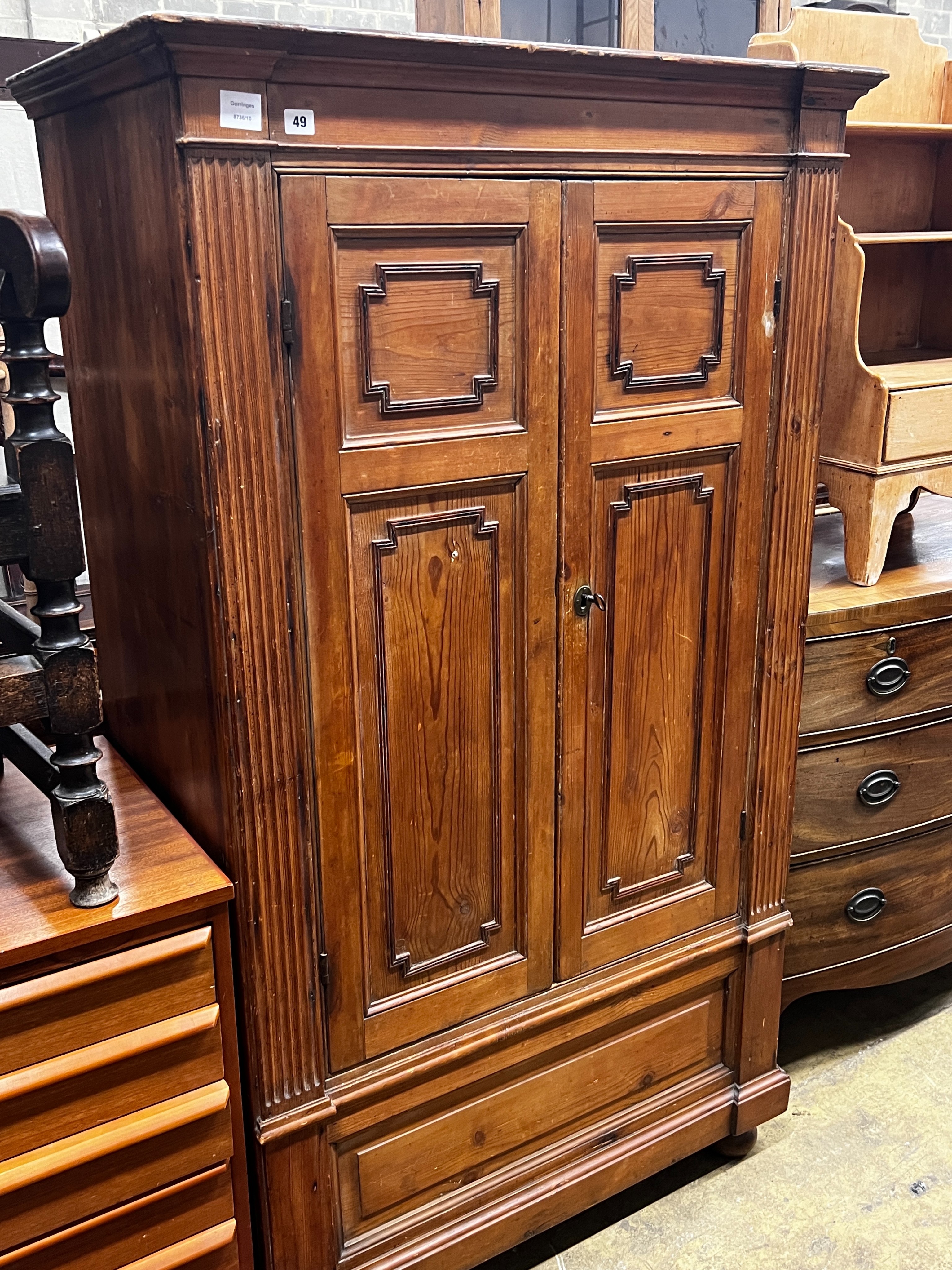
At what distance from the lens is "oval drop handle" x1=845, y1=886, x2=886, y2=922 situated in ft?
7.00

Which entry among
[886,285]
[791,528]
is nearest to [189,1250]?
[791,528]

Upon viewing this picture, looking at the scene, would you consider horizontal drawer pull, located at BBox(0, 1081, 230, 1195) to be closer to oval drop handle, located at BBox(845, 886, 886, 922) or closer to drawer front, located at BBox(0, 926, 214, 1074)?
drawer front, located at BBox(0, 926, 214, 1074)

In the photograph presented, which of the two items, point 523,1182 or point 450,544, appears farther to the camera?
point 523,1182

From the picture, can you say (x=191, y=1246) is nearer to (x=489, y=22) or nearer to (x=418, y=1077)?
(x=418, y=1077)

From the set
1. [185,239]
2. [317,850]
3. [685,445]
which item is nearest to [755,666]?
[685,445]

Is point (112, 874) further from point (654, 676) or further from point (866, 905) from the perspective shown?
point (866, 905)

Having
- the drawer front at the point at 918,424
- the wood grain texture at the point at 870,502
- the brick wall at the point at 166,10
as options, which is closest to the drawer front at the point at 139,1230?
the wood grain texture at the point at 870,502

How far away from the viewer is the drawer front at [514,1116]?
159 centimetres

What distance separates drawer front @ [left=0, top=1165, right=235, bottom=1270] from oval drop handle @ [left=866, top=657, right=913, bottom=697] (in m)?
1.29

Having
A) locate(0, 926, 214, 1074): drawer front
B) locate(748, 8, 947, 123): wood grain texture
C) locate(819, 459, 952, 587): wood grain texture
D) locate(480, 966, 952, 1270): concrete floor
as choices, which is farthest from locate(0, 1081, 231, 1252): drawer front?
locate(748, 8, 947, 123): wood grain texture

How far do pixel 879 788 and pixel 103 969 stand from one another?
4.64 ft

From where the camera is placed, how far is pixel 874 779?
2.07 m

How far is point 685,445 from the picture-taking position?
155 cm

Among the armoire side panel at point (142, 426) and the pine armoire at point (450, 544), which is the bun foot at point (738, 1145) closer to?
the pine armoire at point (450, 544)
